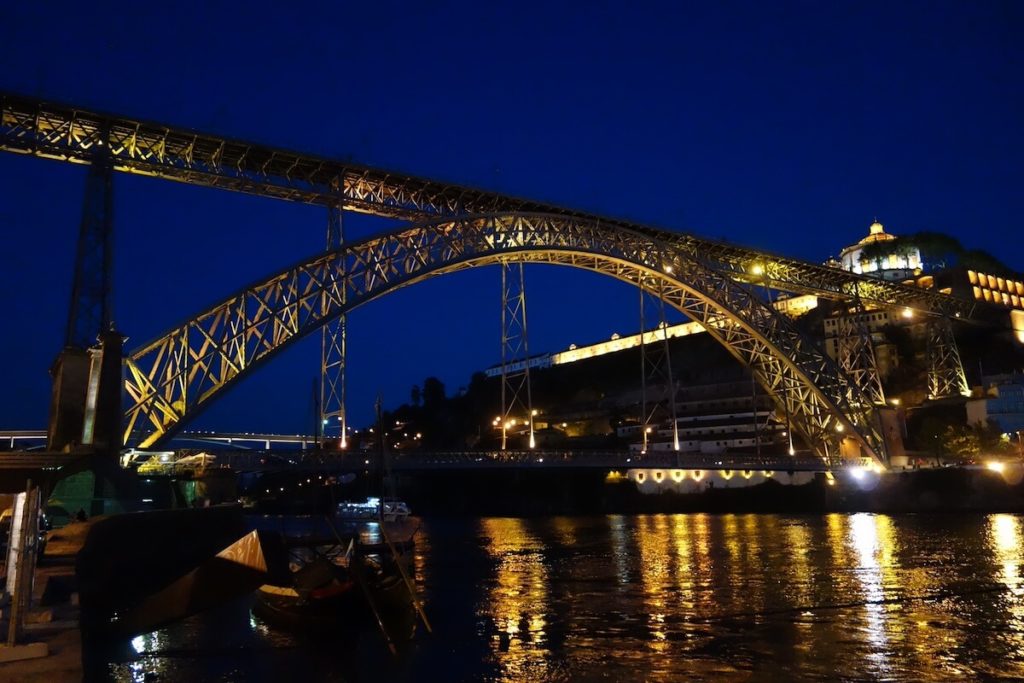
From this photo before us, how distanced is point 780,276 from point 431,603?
126 feet

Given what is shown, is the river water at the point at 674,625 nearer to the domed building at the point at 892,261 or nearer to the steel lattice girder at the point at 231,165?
the steel lattice girder at the point at 231,165

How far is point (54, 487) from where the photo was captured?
23984 millimetres

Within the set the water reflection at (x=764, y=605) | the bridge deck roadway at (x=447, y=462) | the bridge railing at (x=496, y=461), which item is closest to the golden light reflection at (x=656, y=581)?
the water reflection at (x=764, y=605)

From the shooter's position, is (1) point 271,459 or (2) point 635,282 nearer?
(1) point 271,459

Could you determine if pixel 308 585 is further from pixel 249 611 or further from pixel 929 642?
pixel 929 642

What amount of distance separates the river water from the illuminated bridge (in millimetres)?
10463

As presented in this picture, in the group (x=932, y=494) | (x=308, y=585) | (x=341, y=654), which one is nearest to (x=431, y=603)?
(x=308, y=585)

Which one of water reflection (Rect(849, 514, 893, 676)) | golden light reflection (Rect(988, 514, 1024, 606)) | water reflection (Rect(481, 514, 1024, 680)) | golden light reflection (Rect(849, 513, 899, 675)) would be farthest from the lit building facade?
water reflection (Rect(481, 514, 1024, 680))

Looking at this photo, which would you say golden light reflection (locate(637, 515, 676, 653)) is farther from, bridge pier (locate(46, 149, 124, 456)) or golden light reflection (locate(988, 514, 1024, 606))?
bridge pier (locate(46, 149, 124, 456))

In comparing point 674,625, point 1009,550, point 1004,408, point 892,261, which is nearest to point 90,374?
point 674,625

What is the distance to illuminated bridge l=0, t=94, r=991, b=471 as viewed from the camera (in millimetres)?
25656

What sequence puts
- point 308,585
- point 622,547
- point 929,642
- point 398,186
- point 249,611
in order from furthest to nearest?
point 398,186 < point 622,547 < point 249,611 < point 308,585 < point 929,642

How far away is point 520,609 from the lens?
668 inches

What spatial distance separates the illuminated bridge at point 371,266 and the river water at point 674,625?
1046cm
